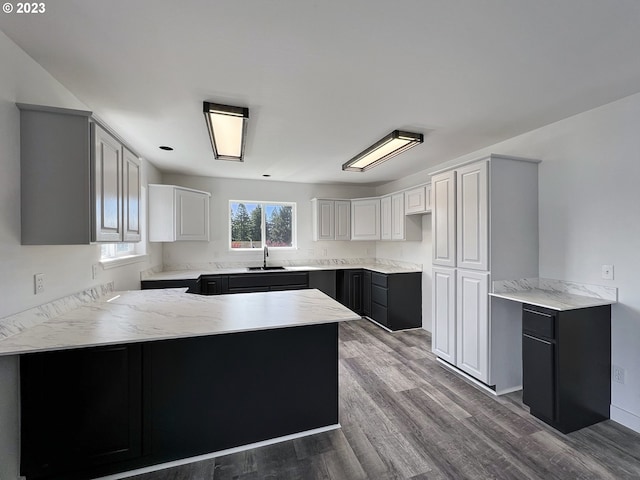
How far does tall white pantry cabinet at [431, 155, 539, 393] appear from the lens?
2.62m

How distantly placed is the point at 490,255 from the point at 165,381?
2.78 meters

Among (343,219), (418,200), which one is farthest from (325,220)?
(418,200)

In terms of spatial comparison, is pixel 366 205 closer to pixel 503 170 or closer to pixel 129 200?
pixel 503 170

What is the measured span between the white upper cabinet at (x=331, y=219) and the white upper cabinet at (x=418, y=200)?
4.30 feet

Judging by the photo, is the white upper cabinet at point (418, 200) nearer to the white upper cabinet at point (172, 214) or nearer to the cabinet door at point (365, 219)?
the cabinet door at point (365, 219)

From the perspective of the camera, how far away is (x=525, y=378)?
2340mm

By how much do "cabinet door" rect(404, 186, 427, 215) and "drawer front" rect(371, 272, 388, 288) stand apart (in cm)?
107

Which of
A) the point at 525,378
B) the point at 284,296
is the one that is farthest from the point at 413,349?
the point at 284,296

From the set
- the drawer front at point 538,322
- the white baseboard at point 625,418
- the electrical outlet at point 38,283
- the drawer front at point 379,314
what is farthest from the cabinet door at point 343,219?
the electrical outlet at point 38,283

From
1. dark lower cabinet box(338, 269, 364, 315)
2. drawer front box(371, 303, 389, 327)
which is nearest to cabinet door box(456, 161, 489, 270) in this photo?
drawer front box(371, 303, 389, 327)

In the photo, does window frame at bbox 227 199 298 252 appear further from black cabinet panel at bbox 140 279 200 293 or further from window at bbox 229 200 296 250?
black cabinet panel at bbox 140 279 200 293

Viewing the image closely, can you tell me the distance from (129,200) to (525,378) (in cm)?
362

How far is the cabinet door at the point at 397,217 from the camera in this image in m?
4.45

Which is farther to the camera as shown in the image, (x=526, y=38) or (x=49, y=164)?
(x=49, y=164)
